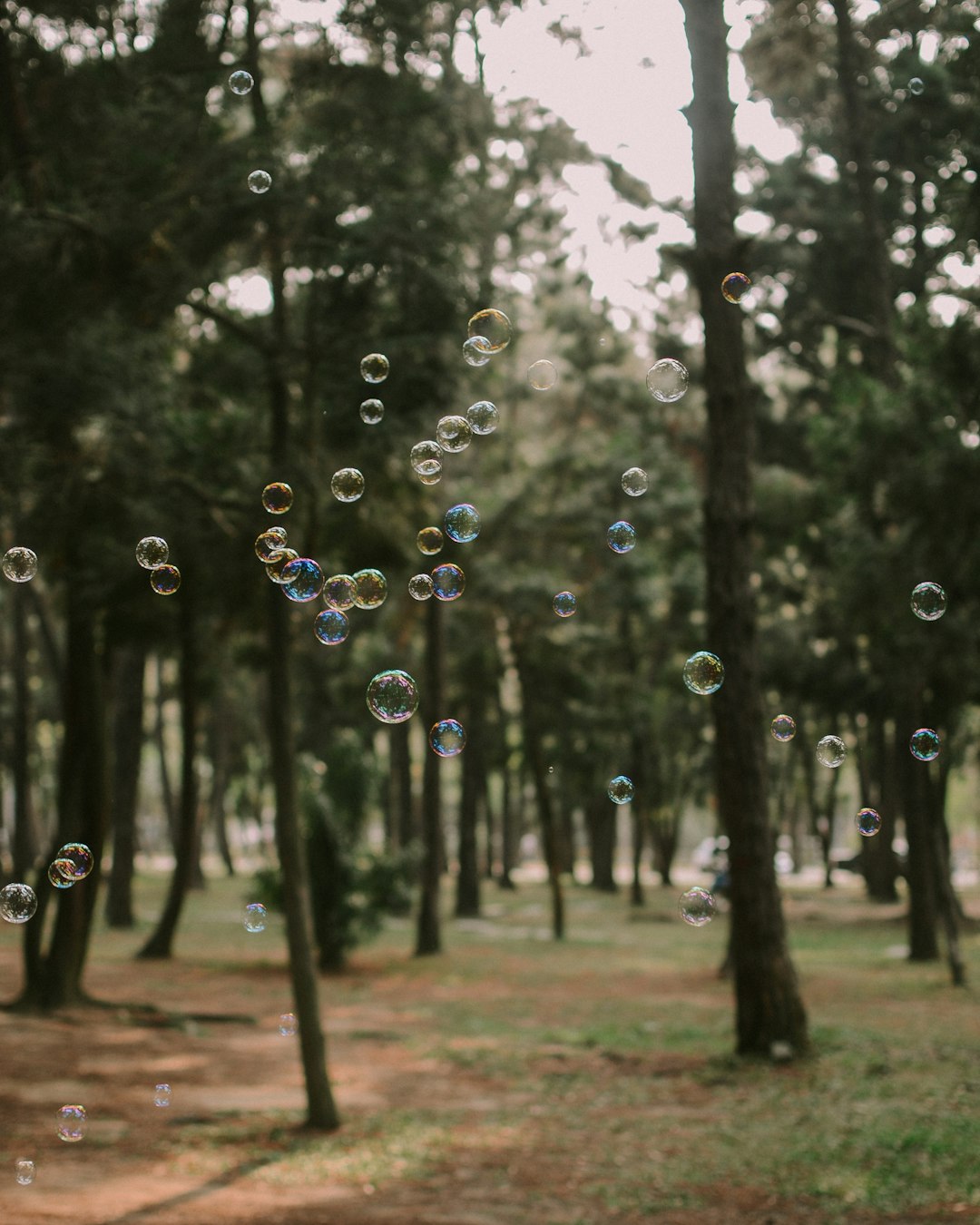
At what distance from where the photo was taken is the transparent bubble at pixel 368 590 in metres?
8.52

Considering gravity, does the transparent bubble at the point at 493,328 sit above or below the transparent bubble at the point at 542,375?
above

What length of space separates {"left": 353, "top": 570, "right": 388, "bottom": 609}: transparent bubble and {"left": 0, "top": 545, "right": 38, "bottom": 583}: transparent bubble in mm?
2238

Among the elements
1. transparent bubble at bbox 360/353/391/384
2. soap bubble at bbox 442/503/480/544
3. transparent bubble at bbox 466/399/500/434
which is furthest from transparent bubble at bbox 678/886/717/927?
transparent bubble at bbox 360/353/391/384

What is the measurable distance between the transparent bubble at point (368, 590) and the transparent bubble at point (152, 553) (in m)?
1.48

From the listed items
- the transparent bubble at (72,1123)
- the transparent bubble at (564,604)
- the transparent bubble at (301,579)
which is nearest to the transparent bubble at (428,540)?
the transparent bubble at (301,579)

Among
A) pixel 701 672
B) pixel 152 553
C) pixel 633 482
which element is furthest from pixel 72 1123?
pixel 633 482

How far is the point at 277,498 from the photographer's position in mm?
9406

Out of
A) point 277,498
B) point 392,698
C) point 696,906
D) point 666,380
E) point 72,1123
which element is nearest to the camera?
point 392,698

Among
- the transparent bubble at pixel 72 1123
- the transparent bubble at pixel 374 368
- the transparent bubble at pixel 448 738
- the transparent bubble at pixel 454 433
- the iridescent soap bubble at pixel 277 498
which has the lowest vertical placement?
the transparent bubble at pixel 72 1123

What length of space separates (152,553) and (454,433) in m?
2.40

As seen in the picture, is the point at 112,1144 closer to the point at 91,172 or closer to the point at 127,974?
the point at 91,172

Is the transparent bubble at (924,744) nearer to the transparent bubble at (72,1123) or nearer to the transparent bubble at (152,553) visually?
the transparent bubble at (152,553)

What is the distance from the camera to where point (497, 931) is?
2706cm

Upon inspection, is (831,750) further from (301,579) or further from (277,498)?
(277,498)
